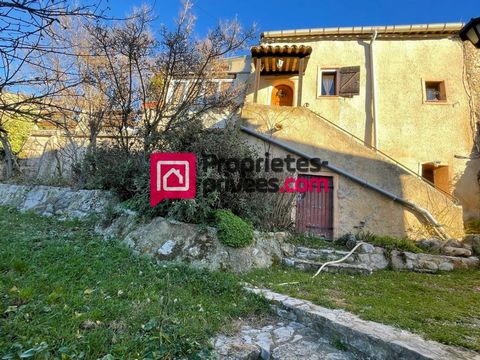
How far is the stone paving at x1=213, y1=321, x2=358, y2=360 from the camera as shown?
86.2 inches

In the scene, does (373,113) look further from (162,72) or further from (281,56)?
(162,72)

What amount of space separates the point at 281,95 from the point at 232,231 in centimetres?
720

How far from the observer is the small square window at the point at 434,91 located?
29.4ft

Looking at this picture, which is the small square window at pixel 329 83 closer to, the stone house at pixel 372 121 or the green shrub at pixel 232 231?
the stone house at pixel 372 121

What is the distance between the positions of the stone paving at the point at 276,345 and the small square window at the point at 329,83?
343 inches

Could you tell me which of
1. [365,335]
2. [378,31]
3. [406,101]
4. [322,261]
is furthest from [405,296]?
[378,31]

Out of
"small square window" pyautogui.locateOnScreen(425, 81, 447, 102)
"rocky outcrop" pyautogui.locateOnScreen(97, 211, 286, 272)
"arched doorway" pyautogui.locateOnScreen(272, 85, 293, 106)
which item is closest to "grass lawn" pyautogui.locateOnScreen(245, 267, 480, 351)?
"rocky outcrop" pyautogui.locateOnScreen(97, 211, 286, 272)

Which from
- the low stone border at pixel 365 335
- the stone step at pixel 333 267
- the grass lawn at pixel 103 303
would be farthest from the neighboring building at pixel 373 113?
the grass lawn at pixel 103 303

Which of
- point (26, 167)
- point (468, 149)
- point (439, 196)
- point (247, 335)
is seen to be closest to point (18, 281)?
point (247, 335)

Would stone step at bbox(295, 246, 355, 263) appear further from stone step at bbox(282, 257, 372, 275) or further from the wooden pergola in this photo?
the wooden pergola

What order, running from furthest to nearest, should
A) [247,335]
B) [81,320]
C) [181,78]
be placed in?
[181,78], [247,335], [81,320]

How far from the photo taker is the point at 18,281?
2.65 meters

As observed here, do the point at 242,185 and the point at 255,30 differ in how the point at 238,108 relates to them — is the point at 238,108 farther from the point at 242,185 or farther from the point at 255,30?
the point at 242,185

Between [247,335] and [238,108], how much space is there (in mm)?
6085
